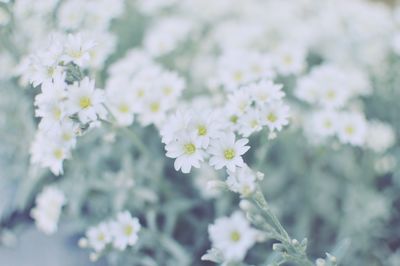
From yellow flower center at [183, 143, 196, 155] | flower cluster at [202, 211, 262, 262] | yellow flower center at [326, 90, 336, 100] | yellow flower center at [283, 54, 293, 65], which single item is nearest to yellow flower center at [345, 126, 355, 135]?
Answer: yellow flower center at [326, 90, 336, 100]

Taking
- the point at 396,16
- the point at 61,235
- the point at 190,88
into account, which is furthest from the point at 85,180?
the point at 396,16

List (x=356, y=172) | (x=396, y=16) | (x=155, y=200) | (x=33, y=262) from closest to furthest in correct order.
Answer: (x=155, y=200)
(x=33, y=262)
(x=356, y=172)
(x=396, y=16)

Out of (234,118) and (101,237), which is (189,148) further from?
(101,237)

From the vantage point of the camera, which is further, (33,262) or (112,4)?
(112,4)

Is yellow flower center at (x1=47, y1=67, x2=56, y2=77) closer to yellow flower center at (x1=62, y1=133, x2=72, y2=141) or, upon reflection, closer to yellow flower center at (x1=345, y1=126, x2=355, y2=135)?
yellow flower center at (x1=62, y1=133, x2=72, y2=141)

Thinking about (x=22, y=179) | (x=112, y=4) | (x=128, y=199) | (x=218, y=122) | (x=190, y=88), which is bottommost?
(x=218, y=122)

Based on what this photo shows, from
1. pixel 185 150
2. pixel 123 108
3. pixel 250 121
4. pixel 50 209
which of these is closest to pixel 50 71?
pixel 123 108

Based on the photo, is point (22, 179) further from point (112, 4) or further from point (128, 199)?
point (112, 4)
